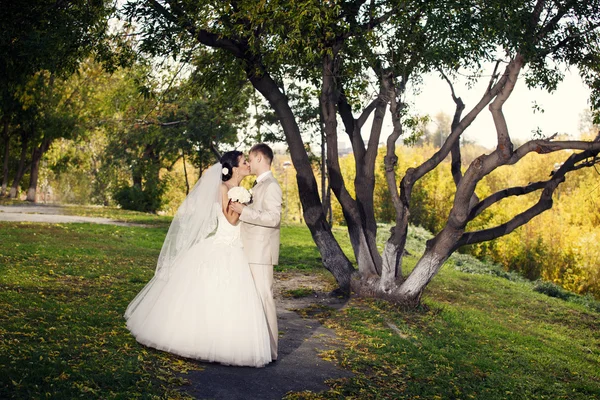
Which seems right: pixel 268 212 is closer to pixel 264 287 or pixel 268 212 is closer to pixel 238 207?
pixel 238 207

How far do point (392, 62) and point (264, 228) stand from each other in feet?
21.1

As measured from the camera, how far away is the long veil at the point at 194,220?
Answer: 8172 millimetres

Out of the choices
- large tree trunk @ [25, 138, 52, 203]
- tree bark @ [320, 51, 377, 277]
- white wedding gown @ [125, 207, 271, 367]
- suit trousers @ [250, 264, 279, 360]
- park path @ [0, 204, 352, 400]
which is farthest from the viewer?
large tree trunk @ [25, 138, 52, 203]

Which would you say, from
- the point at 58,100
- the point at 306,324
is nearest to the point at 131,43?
the point at 306,324

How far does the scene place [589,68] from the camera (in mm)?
14117

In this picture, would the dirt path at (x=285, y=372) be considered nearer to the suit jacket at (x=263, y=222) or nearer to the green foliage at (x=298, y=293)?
the suit jacket at (x=263, y=222)

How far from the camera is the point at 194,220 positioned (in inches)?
323

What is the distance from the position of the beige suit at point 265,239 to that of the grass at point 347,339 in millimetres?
1208

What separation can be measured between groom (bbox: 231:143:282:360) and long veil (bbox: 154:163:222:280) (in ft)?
1.46

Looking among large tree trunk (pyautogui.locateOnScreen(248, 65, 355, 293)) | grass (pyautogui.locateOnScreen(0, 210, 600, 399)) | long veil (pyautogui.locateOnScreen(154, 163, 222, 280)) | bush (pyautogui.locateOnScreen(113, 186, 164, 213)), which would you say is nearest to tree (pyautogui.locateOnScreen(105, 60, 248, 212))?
bush (pyautogui.locateOnScreen(113, 186, 164, 213))

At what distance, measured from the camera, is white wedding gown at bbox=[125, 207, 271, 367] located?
7586 mm

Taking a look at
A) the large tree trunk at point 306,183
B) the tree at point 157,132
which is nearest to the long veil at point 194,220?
the large tree trunk at point 306,183

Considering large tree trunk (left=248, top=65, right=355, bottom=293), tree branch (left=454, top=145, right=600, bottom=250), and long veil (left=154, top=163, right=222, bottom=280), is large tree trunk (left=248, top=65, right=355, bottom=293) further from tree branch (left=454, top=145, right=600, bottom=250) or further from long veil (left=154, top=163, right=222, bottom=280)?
long veil (left=154, top=163, right=222, bottom=280)

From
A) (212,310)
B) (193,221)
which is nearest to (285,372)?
(212,310)
